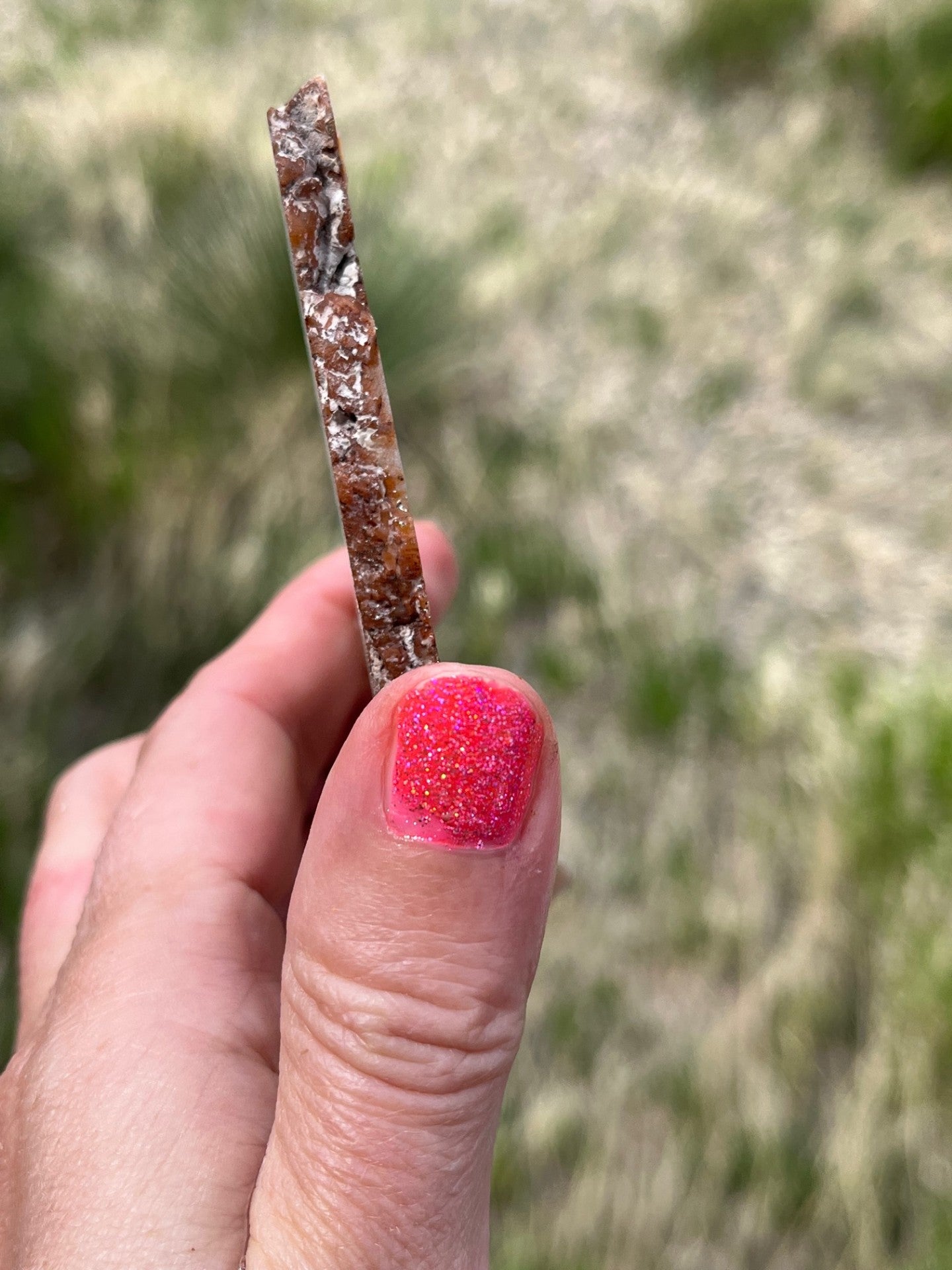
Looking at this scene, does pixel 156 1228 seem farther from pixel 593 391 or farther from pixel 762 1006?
pixel 593 391

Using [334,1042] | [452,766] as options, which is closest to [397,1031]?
[334,1042]

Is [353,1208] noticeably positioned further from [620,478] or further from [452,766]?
[620,478]

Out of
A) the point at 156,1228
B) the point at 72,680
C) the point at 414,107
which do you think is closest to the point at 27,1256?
the point at 156,1228

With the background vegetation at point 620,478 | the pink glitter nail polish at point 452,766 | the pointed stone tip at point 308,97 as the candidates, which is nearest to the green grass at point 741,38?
the background vegetation at point 620,478

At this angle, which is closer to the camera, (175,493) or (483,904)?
(483,904)

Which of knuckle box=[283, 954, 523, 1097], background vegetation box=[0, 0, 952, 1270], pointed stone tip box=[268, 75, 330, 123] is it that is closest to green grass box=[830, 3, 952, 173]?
background vegetation box=[0, 0, 952, 1270]

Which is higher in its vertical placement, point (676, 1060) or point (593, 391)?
point (593, 391)
